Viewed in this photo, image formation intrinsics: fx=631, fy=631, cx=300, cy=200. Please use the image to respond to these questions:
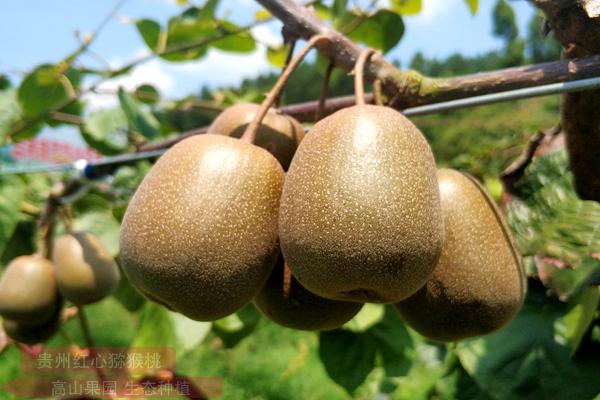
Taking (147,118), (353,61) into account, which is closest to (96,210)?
(147,118)

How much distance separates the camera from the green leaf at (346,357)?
1893 mm

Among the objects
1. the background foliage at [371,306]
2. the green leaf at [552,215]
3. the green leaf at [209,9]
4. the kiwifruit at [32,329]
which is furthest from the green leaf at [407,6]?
the kiwifruit at [32,329]

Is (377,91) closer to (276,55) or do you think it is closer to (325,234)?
(325,234)

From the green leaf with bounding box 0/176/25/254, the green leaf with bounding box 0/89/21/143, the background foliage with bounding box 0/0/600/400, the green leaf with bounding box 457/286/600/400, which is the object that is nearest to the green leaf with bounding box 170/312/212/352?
the background foliage with bounding box 0/0/600/400

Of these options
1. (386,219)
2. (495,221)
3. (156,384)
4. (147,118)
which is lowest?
(156,384)

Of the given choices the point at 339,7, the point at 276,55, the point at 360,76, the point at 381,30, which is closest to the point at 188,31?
the point at 276,55

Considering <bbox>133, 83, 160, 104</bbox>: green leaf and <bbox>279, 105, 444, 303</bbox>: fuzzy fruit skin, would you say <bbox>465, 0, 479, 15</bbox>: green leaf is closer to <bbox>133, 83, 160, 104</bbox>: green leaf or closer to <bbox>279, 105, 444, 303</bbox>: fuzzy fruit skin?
<bbox>279, 105, 444, 303</bbox>: fuzzy fruit skin

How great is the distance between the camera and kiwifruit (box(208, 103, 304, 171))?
1.06 m

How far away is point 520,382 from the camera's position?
4.35ft

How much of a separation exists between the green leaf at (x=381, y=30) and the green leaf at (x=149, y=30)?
0.62 m

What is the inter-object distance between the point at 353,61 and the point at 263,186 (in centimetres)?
30

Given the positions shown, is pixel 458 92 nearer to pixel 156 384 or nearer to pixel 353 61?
pixel 353 61

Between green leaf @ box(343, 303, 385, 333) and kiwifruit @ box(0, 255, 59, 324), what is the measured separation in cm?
89

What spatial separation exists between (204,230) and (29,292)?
115cm
